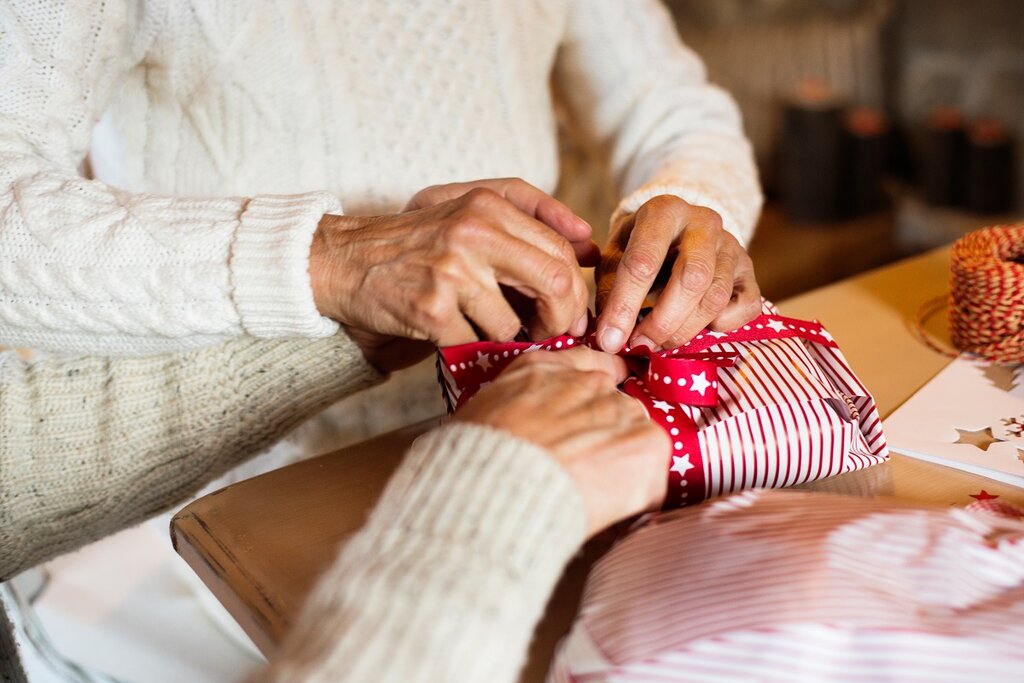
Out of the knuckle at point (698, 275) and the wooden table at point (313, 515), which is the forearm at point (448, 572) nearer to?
the wooden table at point (313, 515)

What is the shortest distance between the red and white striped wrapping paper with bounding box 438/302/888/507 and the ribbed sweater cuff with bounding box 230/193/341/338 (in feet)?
0.37

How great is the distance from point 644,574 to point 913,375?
1.46 feet

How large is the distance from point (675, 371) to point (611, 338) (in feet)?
0.23

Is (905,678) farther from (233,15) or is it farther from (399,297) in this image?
(233,15)

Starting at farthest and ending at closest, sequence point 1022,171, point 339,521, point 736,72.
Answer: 1. point 736,72
2. point 1022,171
3. point 339,521

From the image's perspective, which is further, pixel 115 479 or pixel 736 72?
pixel 736 72

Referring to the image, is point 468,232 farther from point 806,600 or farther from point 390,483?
point 806,600

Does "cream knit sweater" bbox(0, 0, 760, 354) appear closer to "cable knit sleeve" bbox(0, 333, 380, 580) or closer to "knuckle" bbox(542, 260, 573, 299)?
"cable knit sleeve" bbox(0, 333, 380, 580)

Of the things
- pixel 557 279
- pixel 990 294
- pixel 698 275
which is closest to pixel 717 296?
pixel 698 275

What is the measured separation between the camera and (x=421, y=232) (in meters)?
0.61

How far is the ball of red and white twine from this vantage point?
0.74 meters

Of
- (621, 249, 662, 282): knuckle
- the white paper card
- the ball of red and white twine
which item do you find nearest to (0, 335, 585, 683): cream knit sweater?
(621, 249, 662, 282): knuckle

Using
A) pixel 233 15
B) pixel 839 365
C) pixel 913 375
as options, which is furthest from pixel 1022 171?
pixel 233 15

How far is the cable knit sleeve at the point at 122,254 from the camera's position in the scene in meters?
0.63
